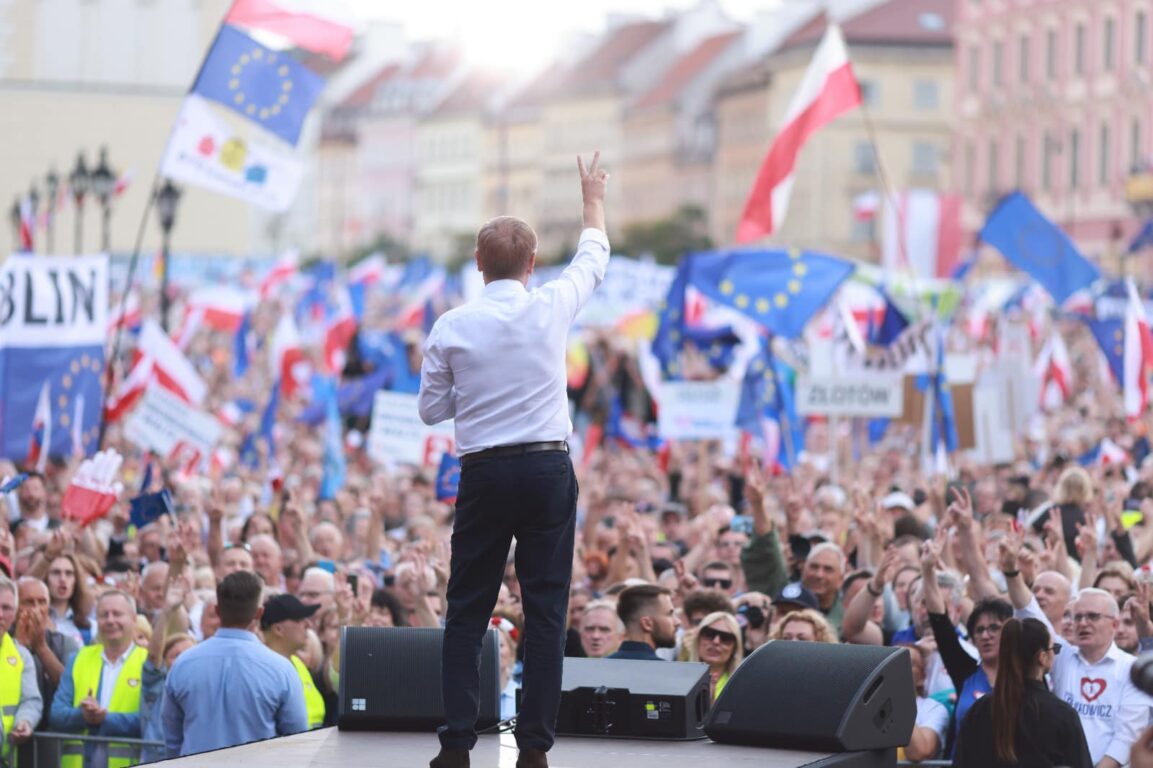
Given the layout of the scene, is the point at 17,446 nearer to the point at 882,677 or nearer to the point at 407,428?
the point at 407,428

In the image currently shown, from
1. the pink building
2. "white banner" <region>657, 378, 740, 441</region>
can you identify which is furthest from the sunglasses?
the pink building

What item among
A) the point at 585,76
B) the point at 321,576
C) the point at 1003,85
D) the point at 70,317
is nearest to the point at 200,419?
the point at 70,317

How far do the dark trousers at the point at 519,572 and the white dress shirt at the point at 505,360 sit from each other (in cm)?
8

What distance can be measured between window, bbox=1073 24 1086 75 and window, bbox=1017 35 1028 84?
3608 mm

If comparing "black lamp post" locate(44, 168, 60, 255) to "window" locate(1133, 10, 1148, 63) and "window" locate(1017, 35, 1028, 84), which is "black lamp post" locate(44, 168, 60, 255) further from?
"window" locate(1017, 35, 1028, 84)

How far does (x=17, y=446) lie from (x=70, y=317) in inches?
38.7

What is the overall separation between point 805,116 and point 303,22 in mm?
4080

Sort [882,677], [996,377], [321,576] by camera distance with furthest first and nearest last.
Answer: [996,377], [321,576], [882,677]

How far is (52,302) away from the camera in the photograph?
55.3 ft

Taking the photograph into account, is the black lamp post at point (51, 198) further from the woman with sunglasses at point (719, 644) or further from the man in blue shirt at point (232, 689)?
the man in blue shirt at point (232, 689)

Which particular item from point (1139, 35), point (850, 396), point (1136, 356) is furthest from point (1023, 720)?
point (1139, 35)

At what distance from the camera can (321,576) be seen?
11031 mm

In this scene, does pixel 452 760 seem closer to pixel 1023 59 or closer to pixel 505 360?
pixel 505 360

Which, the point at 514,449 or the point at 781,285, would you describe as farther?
the point at 781,285
